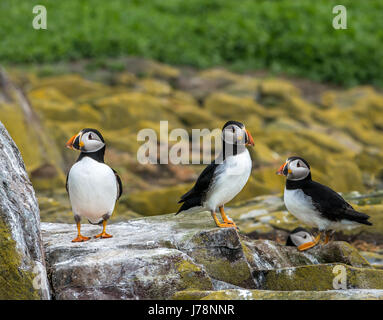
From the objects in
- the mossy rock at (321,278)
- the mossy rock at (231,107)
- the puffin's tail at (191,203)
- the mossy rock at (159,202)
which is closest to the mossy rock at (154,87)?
the mossy rock at (231,107)

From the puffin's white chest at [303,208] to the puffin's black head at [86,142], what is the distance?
2016mm

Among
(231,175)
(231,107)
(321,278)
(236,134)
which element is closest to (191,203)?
(231,175)

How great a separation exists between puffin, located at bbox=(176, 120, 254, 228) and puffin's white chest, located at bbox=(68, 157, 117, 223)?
0.84m

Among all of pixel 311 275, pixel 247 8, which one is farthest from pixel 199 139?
pixel 247 8

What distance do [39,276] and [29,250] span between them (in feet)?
0.82

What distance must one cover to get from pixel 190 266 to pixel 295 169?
1842 mm

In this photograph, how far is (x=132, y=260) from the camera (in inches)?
197

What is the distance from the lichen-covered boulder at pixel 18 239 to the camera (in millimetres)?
4465

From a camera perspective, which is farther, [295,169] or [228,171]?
[295,169]

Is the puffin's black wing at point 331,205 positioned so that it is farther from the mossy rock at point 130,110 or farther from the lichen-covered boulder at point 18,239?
the mossy rock at point 130,110

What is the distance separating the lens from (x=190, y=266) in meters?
5.03

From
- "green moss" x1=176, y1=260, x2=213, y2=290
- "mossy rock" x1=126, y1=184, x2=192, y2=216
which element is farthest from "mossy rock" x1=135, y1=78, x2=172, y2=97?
"green moss" x1=176, y1=260, x2=213, y2=290

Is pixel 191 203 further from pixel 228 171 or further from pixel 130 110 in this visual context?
pixel 130 110

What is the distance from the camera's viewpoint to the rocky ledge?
4.84m
